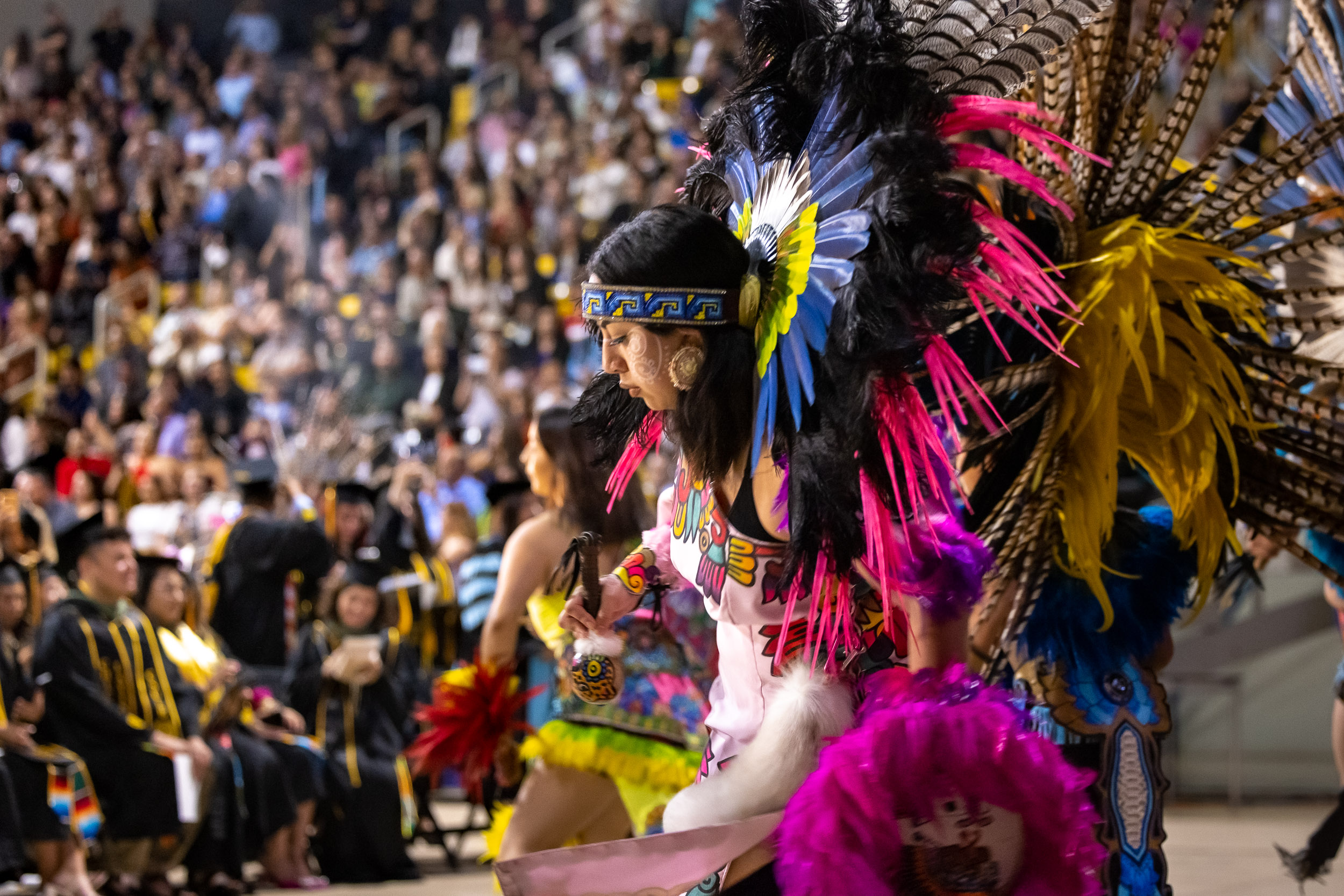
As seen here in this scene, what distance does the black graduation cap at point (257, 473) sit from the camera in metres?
7.80

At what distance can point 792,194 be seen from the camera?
7.61 ft

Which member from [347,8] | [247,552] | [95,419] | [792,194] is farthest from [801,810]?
[347,8]

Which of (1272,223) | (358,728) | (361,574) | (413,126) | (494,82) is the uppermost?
(494,82)

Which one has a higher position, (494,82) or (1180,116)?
(494,82)

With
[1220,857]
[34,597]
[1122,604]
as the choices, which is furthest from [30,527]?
[1122,604]

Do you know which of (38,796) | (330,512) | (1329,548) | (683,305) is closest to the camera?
(683,305)

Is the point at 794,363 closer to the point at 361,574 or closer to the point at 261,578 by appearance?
the point at 361,574

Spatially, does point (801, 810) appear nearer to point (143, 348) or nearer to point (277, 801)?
point (277, 801)

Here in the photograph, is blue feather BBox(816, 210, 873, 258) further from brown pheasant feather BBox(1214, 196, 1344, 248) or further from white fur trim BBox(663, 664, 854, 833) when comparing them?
brown pheasant feather BBox(1214, 196, 1344, 248)

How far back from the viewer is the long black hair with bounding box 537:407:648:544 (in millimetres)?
4027

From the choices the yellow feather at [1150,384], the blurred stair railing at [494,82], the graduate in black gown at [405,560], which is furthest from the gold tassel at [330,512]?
the blurred stair railing at [494,82]

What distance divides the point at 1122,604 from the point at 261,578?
5274mm

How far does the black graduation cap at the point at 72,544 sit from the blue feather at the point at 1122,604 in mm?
4429

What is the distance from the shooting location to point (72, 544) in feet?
22.6
